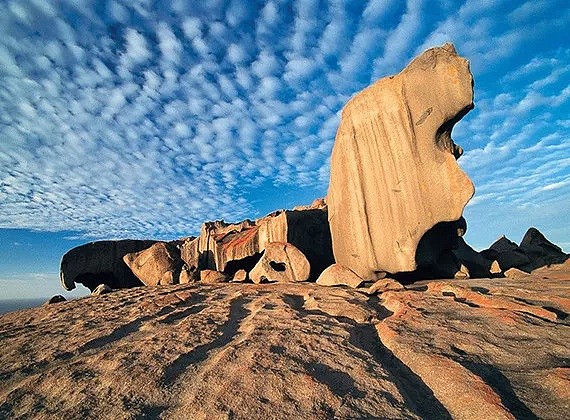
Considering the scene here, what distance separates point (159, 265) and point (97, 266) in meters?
5.77

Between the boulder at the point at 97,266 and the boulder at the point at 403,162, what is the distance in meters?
12.3

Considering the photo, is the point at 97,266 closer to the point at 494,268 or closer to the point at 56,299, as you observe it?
the point at 56,299

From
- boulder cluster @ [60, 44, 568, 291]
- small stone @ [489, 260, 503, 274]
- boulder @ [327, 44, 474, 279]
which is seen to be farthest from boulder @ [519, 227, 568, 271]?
boulder @ [327, 44, 474, 279]

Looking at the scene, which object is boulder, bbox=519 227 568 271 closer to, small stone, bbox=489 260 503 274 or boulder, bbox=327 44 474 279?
small stone, bbox=489 260 503 274

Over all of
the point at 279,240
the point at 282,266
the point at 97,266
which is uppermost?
the point at 279,240

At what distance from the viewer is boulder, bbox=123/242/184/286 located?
1395 cm

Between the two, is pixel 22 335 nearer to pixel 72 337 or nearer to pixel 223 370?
pixel 72 337

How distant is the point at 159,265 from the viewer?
48.1 ft

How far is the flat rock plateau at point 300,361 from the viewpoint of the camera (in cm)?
316

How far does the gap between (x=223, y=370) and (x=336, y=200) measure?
9554 millimetres

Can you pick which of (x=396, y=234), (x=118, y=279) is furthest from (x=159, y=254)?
(x=396, y=234)

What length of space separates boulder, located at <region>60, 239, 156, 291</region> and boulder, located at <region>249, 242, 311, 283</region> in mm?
8394

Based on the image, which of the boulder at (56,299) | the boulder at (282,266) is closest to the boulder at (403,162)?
the boulder at (282,266)

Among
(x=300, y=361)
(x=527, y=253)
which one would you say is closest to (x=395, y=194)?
(x=300, y=361)
